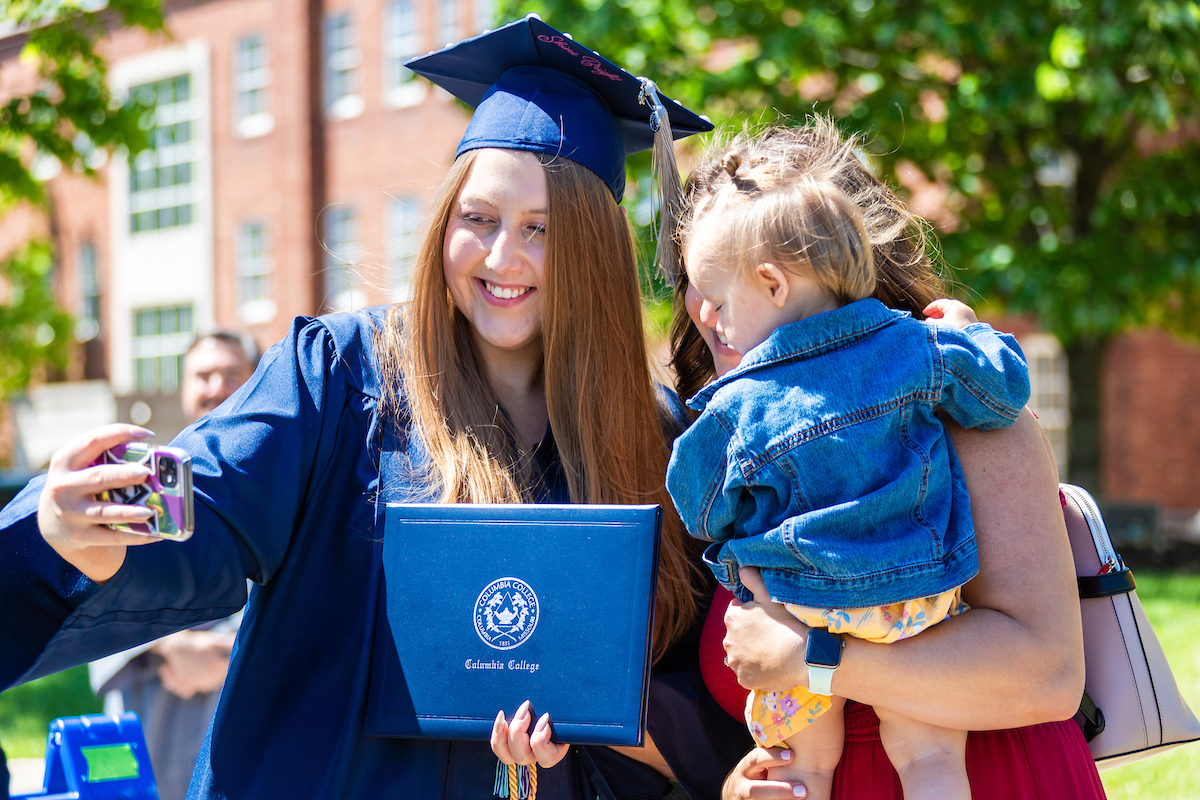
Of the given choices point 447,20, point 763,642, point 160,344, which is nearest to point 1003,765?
point 763,642

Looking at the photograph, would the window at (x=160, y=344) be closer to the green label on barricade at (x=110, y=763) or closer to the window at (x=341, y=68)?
the window at (x=341, y=68)

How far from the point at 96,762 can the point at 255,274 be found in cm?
2115

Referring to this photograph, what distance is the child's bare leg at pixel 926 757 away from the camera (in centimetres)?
176

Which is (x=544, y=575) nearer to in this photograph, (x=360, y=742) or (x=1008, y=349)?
(x=360, y=742)

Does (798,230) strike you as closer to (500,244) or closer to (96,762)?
(500,244)

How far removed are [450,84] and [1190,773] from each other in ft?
14.3

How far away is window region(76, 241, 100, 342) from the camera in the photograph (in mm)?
25047

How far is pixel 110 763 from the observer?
2219mm

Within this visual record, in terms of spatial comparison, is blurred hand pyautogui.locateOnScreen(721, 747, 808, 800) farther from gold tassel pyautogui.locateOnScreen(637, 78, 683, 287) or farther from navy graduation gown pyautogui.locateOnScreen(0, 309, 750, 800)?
gold tassel pyautogui.locateOnScreen(637, 78, 683, 287)

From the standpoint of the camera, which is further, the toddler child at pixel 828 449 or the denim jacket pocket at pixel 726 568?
the denim jacket pocket at pixel 726 568

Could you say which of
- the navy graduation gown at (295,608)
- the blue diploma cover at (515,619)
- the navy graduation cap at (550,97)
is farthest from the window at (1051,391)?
the blue diploma cover at (515,619)

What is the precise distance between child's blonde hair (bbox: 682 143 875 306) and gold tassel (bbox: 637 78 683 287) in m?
0.29

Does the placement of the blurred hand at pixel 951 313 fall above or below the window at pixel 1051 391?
above

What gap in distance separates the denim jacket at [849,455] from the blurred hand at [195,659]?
2.62m
